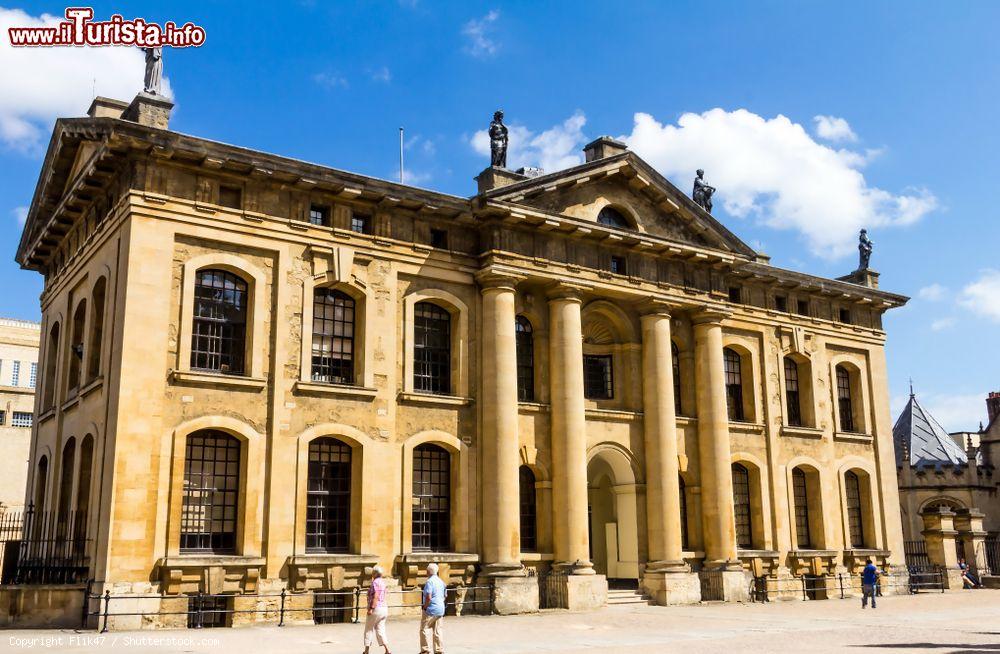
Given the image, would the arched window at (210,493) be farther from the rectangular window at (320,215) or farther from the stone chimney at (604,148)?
the stone chimney at (604,148)

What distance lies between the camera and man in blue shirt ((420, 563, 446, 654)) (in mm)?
16188

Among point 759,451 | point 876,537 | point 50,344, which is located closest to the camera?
point 50,344

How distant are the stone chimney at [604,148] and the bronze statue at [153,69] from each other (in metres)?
13.8

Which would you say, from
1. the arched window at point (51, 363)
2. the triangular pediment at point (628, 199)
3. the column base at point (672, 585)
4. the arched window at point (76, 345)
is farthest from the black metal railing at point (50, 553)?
the column base at point (672, 585)

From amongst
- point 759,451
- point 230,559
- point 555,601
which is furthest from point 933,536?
point 230,559

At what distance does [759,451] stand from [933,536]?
28.4ft

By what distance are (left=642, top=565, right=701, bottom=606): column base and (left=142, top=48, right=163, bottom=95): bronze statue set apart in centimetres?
1999

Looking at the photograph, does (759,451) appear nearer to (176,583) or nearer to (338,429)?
(338,429)

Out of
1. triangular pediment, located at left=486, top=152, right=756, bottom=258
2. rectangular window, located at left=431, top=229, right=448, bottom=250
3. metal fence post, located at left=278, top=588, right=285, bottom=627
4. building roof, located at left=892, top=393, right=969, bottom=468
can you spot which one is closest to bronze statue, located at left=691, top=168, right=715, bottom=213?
triangular pediment, located at left=486, top=152, right=756, bottom=258

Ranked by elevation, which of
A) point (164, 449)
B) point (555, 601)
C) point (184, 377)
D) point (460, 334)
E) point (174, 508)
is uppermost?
point (460, 334)

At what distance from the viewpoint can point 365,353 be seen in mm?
26016

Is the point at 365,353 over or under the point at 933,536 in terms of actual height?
over

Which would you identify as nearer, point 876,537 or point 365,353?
point 365,353

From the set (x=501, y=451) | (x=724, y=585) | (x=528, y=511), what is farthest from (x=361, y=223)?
(x=724, y=585)
